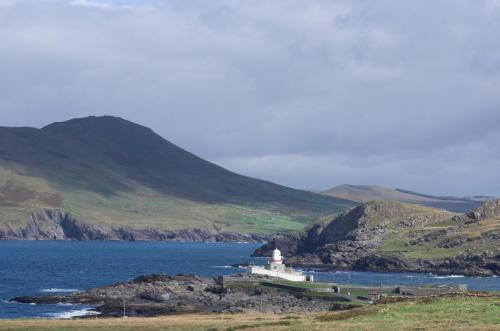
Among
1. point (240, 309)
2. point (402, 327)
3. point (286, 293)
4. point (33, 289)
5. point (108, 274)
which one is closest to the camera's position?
point (402, 327)

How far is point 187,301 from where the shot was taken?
402ft

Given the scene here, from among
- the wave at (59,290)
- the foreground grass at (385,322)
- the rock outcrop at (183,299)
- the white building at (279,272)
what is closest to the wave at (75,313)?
the rock outcrop at (183,299)

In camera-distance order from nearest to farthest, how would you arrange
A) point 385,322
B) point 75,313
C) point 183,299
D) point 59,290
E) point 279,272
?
point 385,322, point 75,313, point 183,299, point 59,290, point 279,272

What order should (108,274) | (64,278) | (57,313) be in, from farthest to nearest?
(108,274), (64,278), (57,313)

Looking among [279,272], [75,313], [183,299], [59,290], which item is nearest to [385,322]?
[75,313]

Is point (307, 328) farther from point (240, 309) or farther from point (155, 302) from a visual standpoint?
point (155, 302)

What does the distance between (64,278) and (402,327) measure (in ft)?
427

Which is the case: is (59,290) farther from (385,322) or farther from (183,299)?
(385,322)

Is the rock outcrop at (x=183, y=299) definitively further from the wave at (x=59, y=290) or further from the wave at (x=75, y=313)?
the wave at (x=59, y=290)

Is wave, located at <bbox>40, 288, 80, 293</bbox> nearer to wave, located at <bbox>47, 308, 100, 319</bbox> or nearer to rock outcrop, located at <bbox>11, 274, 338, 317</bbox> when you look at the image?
rock outcrop, located at <bbox>11, 274, 338, 317</bbox>

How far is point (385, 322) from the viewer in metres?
61.2

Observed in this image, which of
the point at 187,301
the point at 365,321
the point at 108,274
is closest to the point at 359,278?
the point at 108,274

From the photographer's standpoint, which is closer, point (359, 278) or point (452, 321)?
point (452, 321)

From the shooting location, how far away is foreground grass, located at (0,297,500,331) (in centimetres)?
5881
